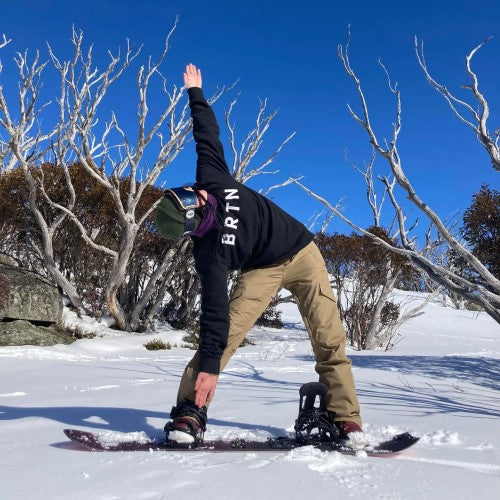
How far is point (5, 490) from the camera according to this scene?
1.52 meters

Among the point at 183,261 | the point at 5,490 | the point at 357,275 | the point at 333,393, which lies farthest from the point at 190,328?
the point at 5,490

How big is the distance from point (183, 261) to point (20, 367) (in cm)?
600

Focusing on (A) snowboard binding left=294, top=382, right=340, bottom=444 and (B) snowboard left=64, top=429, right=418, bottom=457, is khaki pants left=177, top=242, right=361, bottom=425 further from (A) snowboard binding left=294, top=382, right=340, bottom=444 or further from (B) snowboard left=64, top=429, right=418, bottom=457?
(B) snowboard left=64, top=429, right=418, bottom=457

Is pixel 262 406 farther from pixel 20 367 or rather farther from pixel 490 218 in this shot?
Result: pixel 490 218

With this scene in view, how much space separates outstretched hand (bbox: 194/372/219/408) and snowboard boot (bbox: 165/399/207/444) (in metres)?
0.06

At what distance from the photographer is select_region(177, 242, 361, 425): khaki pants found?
92.4 inches

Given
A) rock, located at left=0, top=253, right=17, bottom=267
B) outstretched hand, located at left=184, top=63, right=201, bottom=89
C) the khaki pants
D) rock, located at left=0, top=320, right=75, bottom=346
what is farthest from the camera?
rock, located at left=0, top=253, right=17, bottom=267

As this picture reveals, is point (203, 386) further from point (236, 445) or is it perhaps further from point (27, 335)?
point (27, 335)

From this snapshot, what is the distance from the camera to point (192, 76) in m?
2.64

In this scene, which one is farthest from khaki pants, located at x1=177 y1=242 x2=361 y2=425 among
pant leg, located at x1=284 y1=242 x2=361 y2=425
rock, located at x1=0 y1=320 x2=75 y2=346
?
rock, located at x1=0 y1=320 x2=75 y2=346

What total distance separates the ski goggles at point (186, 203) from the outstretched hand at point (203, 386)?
59cm

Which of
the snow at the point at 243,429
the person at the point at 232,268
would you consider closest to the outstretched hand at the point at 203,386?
the person at the point at 232,268

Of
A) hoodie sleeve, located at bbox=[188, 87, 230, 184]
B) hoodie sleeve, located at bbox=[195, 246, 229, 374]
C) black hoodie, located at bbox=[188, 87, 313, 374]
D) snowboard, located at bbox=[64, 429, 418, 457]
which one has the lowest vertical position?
snowboard, located at bbox=[64, 429, 418, 457]

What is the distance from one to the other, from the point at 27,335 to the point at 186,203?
6571 millimetres
